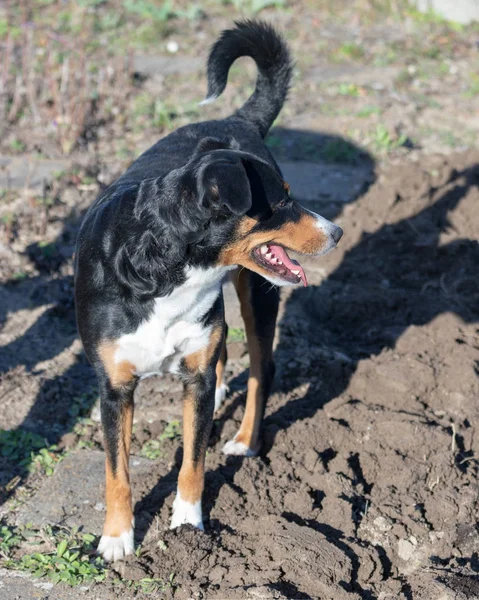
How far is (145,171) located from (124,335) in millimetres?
950

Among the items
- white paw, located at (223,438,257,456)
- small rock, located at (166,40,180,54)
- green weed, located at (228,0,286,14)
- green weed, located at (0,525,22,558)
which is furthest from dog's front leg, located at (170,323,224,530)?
green weed, located at (228,0,286,14)

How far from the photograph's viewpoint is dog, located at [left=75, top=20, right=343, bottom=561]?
3.47 metres

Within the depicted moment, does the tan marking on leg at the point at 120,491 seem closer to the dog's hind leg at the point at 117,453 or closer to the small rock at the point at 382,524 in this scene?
the dog's hind leg at the point at 117,453

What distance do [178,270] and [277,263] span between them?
44 centimetres

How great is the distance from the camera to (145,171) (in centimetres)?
423

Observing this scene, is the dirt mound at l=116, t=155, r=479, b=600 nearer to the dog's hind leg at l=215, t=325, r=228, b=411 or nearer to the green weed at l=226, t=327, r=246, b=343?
the dog's hind leg at l=215, t=325, r=228, b=411

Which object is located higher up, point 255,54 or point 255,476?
point 255,54

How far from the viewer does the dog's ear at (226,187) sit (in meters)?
3.26

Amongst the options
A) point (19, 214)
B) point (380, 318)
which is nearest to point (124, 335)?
point (380, 318)

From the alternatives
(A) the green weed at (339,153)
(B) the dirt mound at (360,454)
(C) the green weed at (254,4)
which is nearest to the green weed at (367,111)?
(A) the green weed at (339,153)

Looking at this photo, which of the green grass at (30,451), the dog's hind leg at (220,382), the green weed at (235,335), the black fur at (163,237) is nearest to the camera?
the black fur at (163,237)

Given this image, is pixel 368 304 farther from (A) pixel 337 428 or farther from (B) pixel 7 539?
(B) pixel 7 539

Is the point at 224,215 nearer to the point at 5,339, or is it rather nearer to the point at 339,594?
the point at 339,594

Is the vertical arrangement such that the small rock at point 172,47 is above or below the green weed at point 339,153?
above
